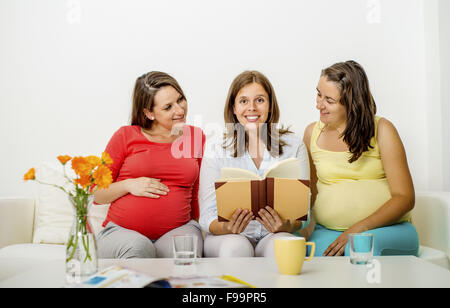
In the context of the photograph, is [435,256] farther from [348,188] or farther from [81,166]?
[81,166]

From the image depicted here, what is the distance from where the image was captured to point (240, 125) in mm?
2025

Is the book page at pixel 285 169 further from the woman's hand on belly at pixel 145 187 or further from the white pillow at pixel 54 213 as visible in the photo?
the white pillow at pixel 54 213

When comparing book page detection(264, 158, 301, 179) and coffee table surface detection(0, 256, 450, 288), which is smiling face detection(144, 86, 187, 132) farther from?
coffee table surface detection(0, 256, 450, 288)

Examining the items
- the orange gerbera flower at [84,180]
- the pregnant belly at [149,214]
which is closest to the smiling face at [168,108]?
the pregnant belly at [149,214]

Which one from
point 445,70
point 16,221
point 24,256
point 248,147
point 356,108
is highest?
point 445,70

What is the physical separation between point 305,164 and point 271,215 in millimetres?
360

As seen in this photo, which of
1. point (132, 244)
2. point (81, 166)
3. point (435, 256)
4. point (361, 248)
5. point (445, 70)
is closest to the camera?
point (81, 166)

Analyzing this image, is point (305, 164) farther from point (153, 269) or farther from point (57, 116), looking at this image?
point (57, 116)

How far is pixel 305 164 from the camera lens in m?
1.93

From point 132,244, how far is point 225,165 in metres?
0.50

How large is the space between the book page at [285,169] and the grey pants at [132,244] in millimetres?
441

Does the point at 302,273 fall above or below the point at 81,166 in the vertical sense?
below

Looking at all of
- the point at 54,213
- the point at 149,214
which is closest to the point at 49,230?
the point at 54,213
